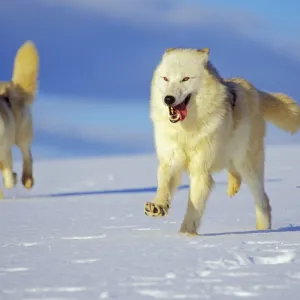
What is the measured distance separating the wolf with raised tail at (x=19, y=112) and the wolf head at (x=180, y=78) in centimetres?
631

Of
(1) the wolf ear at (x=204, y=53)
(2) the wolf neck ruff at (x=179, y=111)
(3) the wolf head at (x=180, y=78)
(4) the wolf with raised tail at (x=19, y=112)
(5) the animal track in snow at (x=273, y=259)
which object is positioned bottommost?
(5) the animal track in snow at (x=273, y=259)

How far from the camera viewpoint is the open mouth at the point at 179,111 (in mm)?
5477

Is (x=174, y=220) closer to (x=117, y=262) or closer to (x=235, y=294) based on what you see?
(x=117, y=262)

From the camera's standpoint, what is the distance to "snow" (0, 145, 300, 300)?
10.4ft

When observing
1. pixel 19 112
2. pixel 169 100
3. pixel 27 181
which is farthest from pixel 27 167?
pixel 169 100

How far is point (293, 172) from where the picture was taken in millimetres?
15430

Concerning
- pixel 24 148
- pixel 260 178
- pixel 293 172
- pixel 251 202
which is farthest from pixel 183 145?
pixel 293 172

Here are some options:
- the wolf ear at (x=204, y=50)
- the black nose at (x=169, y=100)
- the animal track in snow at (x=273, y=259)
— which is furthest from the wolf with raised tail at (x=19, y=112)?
the animal track in snow at (x=273, y=259)

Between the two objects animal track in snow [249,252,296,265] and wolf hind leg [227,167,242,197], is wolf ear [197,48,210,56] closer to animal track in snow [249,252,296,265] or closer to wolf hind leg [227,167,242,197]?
wolf hind leg [227,167,242,197]

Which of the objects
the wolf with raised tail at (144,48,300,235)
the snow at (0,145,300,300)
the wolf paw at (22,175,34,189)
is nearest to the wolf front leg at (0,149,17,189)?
the wolf paw at (22,175,34,189)

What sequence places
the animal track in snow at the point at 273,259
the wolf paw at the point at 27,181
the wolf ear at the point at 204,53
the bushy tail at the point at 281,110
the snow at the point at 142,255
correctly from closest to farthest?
1. the snow at the point at 142,255
2. the animal track in snow at the point at 273,259
3. the wolf ear at the point at 204,53
4. the bushy tail at the point at 281,110
5. the wolf paw at the point at 27,181

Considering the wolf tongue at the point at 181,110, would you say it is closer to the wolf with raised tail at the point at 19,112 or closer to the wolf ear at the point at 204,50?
the wolf ear at the point at 204,50

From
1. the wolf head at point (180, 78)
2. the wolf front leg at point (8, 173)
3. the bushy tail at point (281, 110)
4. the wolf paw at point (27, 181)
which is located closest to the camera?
the wolf head at point (180, 78)

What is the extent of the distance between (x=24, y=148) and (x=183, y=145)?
7.10 metres
